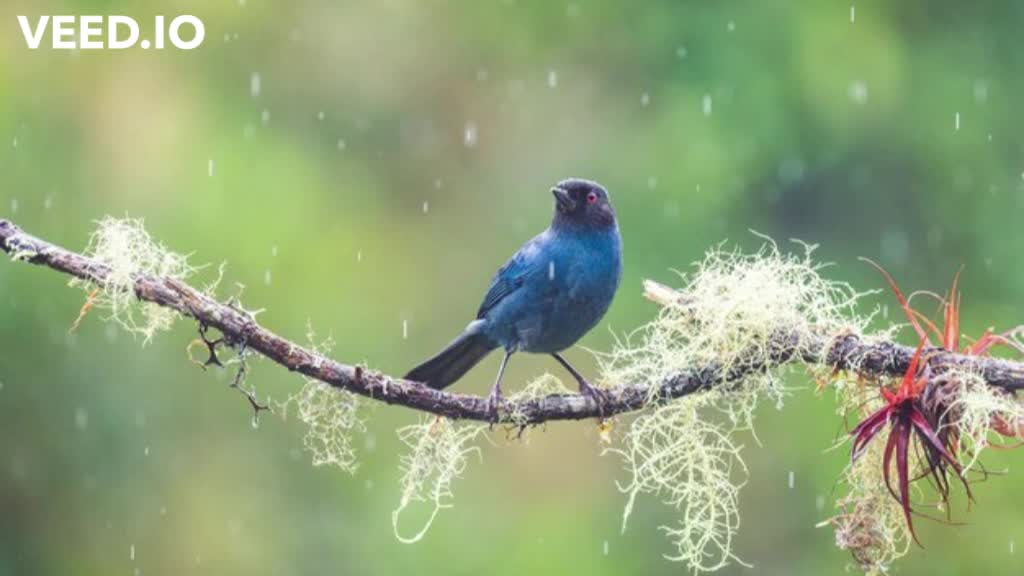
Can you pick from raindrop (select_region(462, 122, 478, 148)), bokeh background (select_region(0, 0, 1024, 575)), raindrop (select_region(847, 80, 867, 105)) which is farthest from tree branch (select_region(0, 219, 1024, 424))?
raindrop (select_region(462, 122, 478, 148))

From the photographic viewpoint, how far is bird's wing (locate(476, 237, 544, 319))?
483 centimetres

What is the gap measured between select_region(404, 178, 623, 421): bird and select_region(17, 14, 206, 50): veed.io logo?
669cm

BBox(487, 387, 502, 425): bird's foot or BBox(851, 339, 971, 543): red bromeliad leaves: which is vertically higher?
BBox(487, 387, 502, 425): bird's foot

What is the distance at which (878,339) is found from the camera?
10.7 feet

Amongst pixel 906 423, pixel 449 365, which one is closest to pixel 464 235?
pixel 449 365

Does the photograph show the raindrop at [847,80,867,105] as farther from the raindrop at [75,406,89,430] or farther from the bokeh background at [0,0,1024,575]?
the raindrop at [75,406,89,430]

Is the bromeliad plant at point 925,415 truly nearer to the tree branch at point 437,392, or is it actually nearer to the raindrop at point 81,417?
the tree branch at point 437,392

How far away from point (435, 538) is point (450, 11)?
161 inches

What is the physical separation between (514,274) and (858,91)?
18.9 feet

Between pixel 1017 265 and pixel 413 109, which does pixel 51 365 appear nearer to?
pixel 413 109

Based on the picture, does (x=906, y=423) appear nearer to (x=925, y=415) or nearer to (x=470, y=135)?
(x=925, y=415)

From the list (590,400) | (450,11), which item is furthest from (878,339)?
(450,11)

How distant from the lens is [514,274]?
16.1ft

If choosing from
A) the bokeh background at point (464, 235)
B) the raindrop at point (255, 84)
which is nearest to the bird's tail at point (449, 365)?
the bokeh background at point (464, 235)
